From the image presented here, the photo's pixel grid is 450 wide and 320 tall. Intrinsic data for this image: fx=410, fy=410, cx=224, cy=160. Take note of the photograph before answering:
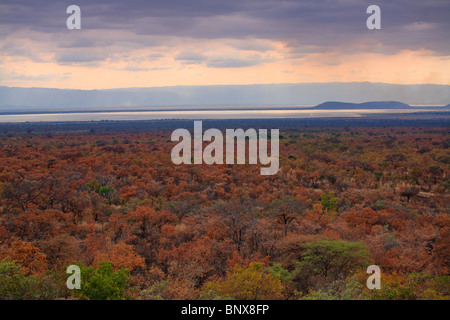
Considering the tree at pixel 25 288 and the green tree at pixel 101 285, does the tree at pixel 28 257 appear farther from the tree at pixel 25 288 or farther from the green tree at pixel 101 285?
the green tree at pixel 101 285

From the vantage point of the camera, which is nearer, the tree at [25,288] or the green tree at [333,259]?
the tree at [25,288]

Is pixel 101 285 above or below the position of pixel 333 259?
above

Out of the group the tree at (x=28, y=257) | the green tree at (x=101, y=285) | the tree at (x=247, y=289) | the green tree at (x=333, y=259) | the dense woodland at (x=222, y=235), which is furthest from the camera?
the green tree at (x=333, y=259)

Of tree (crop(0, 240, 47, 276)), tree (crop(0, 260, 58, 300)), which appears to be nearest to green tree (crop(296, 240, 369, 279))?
tree (crop(0, 260, 58, 300))

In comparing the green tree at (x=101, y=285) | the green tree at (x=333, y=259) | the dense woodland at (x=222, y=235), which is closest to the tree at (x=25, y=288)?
the dense woodland at (x=222, y=235)

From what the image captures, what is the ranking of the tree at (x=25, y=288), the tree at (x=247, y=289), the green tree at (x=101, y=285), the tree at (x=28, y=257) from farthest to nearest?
the tree at (x=28, y=257) → the tree at (x=247, y=289) → the green tree at (x=101, y=285) → the tree at (x=25, y=288)

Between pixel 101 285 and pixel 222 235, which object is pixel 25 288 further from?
pixel 222 235

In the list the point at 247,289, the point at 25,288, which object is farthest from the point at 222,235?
the point at 25,288
